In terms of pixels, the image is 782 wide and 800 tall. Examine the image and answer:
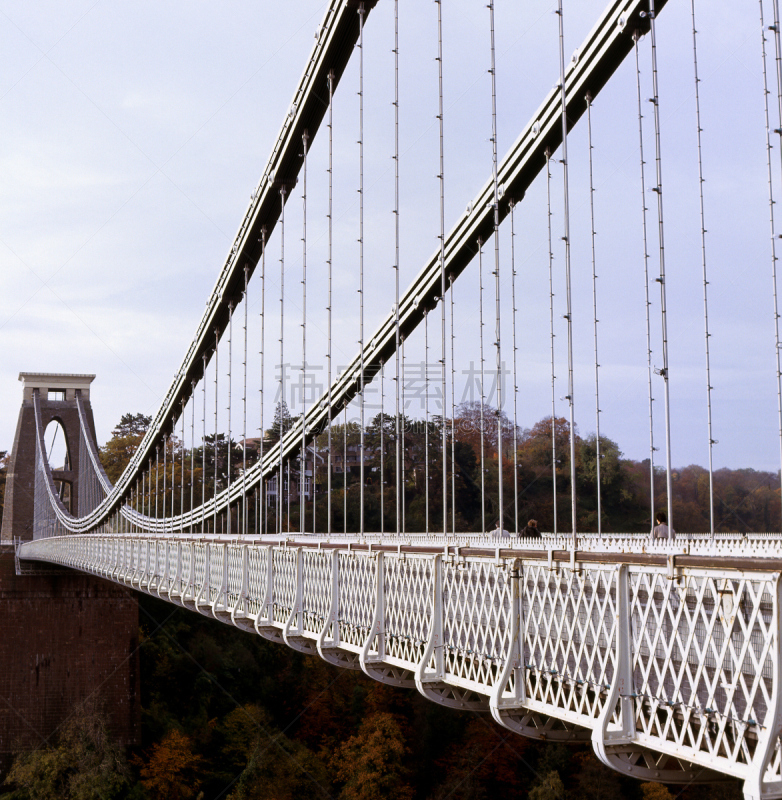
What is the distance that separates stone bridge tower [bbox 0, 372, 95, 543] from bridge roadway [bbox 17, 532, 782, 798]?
36978mm

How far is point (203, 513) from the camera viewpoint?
72.9 ft

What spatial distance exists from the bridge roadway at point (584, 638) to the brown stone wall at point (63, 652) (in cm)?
2059

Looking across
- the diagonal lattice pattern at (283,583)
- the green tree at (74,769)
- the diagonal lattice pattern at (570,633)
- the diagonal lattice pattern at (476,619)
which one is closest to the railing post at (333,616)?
the diagonal lattice pattern at (283,583)

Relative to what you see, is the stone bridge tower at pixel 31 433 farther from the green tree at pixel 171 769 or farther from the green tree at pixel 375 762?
the green tree at pixel 375 762

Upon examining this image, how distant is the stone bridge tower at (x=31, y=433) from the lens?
4312 cm

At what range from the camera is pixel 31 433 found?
1720 inches

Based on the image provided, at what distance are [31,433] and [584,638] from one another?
42.2 m

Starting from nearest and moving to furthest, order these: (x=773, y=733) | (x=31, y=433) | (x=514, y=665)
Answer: (x=773, y=733)
(x=514, y=665)
(x=31, y=433)

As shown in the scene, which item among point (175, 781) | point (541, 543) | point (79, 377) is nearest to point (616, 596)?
point (541, 543)

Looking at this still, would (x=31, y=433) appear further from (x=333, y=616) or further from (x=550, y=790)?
(x=333, y=616)

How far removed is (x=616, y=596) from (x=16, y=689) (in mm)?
25826

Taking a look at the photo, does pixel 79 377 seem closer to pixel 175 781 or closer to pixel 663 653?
pixel 175 781

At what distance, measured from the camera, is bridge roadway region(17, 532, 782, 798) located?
3.73m

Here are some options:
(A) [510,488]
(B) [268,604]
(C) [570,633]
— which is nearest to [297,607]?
(B) [268,604]
